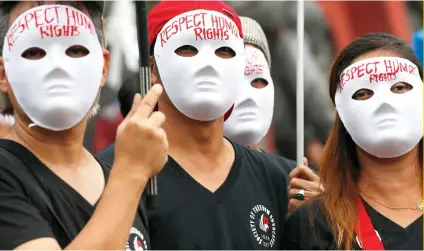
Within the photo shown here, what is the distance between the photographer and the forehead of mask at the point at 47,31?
9.27 feet

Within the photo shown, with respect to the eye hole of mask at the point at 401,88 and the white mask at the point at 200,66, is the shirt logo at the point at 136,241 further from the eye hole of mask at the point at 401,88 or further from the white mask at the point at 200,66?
the eye hole of mask at the point at 401,88

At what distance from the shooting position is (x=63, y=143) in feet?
9.57

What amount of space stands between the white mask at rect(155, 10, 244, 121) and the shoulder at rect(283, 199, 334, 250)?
1.61 feet

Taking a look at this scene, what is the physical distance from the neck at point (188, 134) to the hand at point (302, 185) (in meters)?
0.38

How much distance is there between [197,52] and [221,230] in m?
0.68

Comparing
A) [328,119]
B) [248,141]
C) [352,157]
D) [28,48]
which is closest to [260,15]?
[328,119]

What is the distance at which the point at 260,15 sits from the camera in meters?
6.27

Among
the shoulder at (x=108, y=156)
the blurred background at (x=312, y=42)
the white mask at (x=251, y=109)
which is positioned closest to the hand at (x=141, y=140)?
the shoulder at (x=108, y=156)

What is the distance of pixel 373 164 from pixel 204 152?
67 centimetres

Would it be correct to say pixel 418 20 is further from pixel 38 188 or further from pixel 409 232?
pixel 38 188

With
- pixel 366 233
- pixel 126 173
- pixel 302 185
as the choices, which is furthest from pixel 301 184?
pixel 126 173

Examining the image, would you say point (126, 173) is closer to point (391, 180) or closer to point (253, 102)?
point (391, 180)

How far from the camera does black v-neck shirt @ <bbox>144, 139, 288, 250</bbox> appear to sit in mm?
3395

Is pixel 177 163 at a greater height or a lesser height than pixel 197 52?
lesser
